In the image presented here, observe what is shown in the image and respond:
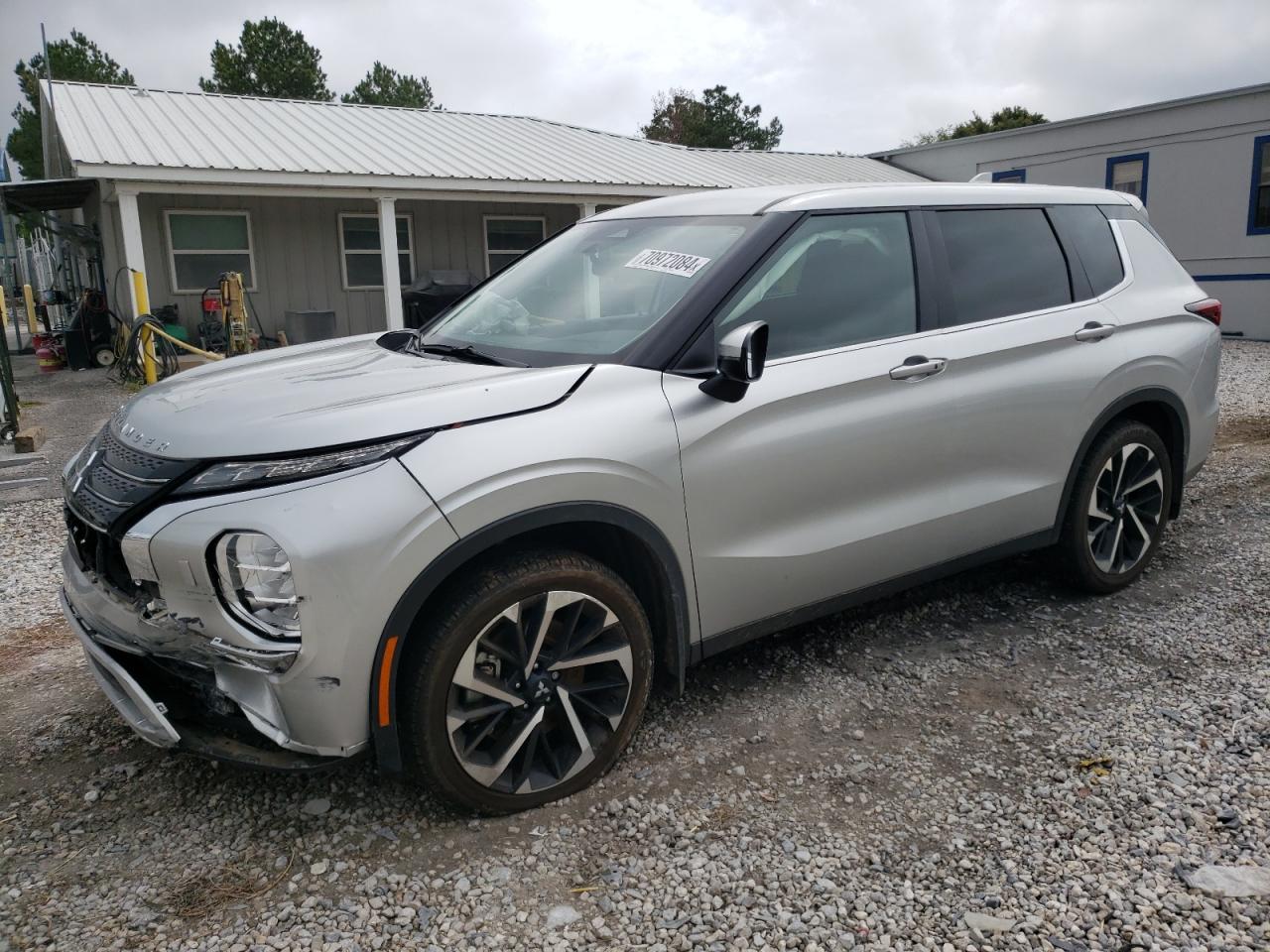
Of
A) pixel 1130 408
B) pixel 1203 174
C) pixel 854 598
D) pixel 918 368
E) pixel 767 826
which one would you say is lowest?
pixel 767 826

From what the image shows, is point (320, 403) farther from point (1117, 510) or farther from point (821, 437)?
point (1117, 510)

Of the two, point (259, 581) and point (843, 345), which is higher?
point (843, 345)

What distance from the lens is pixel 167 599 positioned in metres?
2.43

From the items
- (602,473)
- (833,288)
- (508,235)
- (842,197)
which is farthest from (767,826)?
(508,235)

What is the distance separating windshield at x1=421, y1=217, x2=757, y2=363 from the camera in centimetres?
318

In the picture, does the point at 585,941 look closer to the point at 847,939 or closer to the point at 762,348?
the point at 847,939

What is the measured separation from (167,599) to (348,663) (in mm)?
498

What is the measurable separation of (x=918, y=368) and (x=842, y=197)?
2.23 ft

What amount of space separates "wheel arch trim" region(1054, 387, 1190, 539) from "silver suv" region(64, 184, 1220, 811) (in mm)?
18

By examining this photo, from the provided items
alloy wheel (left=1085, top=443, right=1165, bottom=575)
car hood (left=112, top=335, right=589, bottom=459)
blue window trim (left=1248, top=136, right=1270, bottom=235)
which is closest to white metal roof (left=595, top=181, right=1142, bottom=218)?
car hood (left=112, top=335, right=589, bottom=459)

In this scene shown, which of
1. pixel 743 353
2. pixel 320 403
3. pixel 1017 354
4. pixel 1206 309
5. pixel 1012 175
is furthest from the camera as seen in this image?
pixel 1012 175

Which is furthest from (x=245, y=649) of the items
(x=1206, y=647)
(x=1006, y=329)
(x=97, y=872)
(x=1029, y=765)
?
(x=1206, y=647)

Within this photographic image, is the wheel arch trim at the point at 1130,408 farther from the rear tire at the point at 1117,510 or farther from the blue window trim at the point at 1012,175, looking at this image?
the blue window trim at the point at 1012,175

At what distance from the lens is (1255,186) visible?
16.5 meters
